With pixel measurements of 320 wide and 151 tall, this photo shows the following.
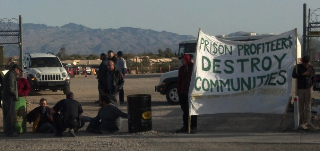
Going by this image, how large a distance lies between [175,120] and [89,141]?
3700mm

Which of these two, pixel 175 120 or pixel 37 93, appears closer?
pixel 175 120

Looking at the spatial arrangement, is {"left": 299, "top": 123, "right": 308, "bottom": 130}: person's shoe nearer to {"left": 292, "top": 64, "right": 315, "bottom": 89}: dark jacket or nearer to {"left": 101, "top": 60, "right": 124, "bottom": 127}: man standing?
{"left": 292, "top": 64, "right": 315, "bottom": 89}: dark jacket

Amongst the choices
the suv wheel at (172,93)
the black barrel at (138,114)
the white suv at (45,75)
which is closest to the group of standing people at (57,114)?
the black barrel at (138,114)

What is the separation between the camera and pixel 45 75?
22922mm

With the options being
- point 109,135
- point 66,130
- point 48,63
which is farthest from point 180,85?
point 48,63

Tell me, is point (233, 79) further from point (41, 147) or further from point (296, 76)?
point (41, 147)

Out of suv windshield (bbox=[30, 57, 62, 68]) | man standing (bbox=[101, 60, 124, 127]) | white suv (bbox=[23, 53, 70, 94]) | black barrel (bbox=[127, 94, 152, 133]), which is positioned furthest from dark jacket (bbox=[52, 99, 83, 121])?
suv windshield (bbox=[30, 57, 62, 68])

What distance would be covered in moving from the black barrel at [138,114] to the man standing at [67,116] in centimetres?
117

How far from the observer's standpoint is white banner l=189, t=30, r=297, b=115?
12.8 metres

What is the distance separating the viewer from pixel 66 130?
13.1 metres

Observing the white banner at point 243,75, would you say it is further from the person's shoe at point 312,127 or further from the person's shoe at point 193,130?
the person's shoe at point 312,127

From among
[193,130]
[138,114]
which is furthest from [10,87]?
[193,130]

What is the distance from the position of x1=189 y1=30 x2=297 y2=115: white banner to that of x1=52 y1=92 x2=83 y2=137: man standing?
2.59m

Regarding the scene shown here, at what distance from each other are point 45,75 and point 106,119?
418 inches
